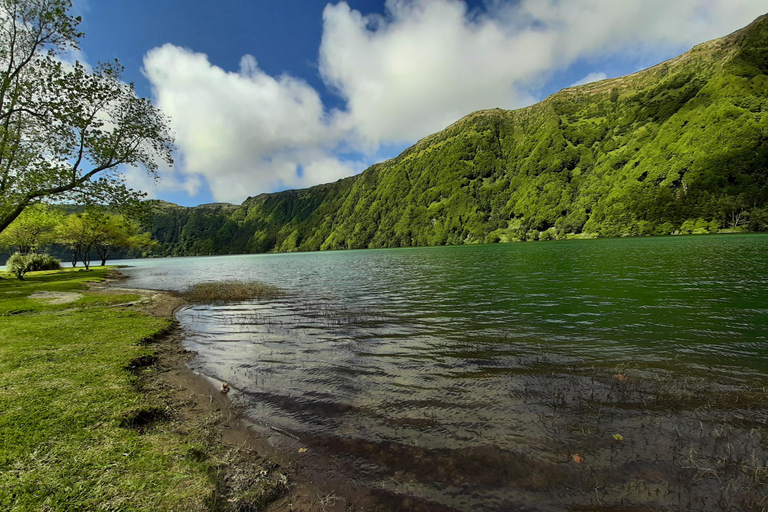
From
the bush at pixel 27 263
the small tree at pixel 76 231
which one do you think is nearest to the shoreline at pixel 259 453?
the bush at pixel 27 263

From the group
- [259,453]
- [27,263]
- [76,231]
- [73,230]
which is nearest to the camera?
[259,453]

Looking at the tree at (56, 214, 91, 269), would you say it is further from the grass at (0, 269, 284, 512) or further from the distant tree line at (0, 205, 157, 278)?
the grass at (0, 269, 284, 512)

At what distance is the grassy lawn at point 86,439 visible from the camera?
502 cm

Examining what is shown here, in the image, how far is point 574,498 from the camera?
19.6 ft

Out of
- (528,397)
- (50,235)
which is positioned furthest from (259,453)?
(50,235)

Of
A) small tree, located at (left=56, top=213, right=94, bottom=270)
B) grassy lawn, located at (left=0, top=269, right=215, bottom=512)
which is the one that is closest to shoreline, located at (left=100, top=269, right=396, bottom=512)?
grassy lawn, located at (left=0, top=269, right=215, bottom=512)

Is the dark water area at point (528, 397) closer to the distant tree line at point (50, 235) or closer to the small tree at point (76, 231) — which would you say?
the distant tree line at point (50, 235)

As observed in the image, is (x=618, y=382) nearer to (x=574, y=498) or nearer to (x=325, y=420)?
(x=574, y=498)

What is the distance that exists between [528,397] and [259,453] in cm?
847

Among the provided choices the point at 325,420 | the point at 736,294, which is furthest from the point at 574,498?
the point at 736,294

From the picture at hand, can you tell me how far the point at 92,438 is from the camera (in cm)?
675

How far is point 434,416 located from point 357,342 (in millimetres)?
8407

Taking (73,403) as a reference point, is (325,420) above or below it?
below

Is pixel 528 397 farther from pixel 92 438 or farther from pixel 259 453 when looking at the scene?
pixel 92 438
